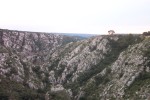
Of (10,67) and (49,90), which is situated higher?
(10,67)

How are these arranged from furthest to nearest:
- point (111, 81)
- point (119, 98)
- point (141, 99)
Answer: point (111, 81)
point (119, 98)
point (141, 99)

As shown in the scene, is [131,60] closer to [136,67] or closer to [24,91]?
[136,67]

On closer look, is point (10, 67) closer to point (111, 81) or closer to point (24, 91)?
point (24, 91)

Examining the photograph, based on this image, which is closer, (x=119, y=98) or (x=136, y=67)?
(x=119, y=98)

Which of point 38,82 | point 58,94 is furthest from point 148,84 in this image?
point 38,82

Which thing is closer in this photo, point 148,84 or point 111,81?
point 148,84

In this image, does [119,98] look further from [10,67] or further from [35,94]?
[10,67]

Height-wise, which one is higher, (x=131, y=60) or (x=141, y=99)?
(x=131, y=60)

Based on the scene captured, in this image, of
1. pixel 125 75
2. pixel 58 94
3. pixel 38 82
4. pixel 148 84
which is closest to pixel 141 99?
pixel 148 84

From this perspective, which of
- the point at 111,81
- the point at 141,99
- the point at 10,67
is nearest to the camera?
the point at 141,99
